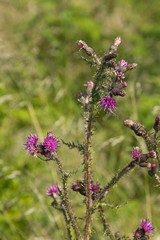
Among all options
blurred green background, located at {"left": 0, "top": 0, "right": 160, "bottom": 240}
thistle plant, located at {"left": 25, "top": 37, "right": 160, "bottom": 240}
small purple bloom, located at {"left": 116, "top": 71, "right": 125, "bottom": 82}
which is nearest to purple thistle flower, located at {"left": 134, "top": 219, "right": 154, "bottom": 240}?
thistle plant, located at {"left": 25, "top": 37, "right": 160, "bottom": 240}

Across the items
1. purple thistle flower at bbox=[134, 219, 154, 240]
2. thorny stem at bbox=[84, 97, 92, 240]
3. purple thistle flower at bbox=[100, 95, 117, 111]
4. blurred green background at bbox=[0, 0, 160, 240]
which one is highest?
blurred green background at bbox=[0, 0, 160, 240]

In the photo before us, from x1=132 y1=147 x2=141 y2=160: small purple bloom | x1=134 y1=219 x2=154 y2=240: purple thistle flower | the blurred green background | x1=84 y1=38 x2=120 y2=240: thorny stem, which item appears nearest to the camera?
x1=84 y1=38 x2=120 y2=240: thorny stem

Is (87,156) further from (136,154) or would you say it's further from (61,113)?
(61,113)

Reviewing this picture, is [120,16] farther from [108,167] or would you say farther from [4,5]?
[108,167]

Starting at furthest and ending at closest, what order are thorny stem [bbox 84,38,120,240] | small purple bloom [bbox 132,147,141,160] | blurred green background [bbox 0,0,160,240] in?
blurred green background [bbox 0,0,160,240] < small purple bloom [bbox 132,147,141,160] < thorny stem [bbox 84,38,120,240]

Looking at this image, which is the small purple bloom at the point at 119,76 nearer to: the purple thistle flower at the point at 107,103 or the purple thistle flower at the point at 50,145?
the purple thistle flower at the point at 107,103

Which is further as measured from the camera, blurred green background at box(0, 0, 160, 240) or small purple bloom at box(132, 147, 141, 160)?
blurred green background at box(0, 0, 160, 240)

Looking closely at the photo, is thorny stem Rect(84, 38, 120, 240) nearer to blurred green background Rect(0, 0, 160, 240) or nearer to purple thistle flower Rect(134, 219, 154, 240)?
blurred green background Rect(0, 0, 160, 240)

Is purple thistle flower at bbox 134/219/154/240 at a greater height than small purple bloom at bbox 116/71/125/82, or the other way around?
small purple bloom at bbox 116/71/125/82
